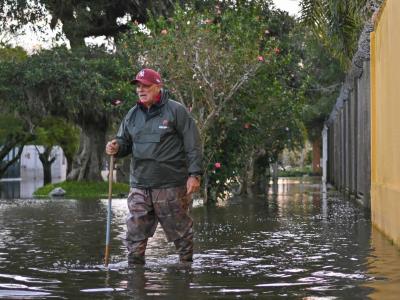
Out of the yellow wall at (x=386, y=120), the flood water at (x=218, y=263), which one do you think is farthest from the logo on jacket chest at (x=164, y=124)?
the yellow wall at (x=386, y=120)

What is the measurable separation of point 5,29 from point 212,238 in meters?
23.3

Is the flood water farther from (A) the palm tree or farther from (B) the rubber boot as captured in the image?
(A) the palm tree

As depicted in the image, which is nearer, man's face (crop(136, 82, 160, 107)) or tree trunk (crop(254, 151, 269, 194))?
man's face (crop(136, 82, 160, 107))

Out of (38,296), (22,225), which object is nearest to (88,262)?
(38,296)

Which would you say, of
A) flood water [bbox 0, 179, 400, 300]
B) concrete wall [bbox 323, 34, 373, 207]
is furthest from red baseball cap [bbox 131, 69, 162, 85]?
concrete wall [bbox 323, 34, 373, 207]

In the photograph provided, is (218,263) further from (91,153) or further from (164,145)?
(91,153)

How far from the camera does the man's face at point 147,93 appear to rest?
793cm

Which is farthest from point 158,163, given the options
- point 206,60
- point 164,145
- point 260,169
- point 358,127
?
point 260,169

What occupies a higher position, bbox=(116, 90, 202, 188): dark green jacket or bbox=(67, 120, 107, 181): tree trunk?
bbox=(67, 120, 107, 181): tree trunk

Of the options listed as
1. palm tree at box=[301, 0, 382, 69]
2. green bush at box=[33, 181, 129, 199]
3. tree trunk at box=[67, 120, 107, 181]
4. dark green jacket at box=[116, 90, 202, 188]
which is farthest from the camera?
tree trunk at box=[67, 120, 107, 181]

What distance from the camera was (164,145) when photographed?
7.90 m

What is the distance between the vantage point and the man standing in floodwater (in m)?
7.88

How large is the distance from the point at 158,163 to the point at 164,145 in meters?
0.17

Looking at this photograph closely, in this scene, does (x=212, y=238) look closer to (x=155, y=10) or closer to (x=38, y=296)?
(x=38, y=296)
